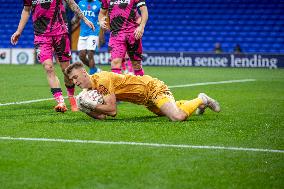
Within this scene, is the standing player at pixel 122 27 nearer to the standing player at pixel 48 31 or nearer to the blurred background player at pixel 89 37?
the standing player at pixel 48 31

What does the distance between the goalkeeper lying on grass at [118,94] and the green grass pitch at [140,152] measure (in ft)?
0.59

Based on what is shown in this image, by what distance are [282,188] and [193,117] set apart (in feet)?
15.9

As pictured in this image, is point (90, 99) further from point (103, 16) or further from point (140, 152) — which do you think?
point (103, 16)

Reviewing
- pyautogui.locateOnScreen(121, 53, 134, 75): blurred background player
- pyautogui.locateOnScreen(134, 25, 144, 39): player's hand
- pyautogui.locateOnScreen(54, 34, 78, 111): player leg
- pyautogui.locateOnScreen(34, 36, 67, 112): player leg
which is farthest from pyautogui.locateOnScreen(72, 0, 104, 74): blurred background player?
pyautogui.locateOnScreen(34, 36, 67, 112): player leg

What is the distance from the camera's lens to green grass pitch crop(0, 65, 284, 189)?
6.08 m

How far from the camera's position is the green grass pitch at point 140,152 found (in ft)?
19.9

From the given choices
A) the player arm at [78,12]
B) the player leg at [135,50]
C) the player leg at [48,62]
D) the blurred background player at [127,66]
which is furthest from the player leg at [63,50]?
the blurred background player at [127,66]

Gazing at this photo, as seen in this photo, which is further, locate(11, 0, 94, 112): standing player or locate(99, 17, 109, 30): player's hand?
locate(99, 17, 109, 30): player's hand

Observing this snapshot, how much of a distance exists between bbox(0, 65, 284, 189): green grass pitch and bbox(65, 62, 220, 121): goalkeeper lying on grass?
180mm

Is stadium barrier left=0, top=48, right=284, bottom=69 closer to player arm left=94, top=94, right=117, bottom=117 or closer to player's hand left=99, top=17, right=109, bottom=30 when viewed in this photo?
player's hand left=99, top=17, right=109, bottom=30

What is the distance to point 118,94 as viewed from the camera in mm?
9930

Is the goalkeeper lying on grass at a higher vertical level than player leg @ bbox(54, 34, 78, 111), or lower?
lower

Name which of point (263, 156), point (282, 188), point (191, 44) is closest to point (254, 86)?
point (263, 156)

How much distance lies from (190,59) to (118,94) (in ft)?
73.8
